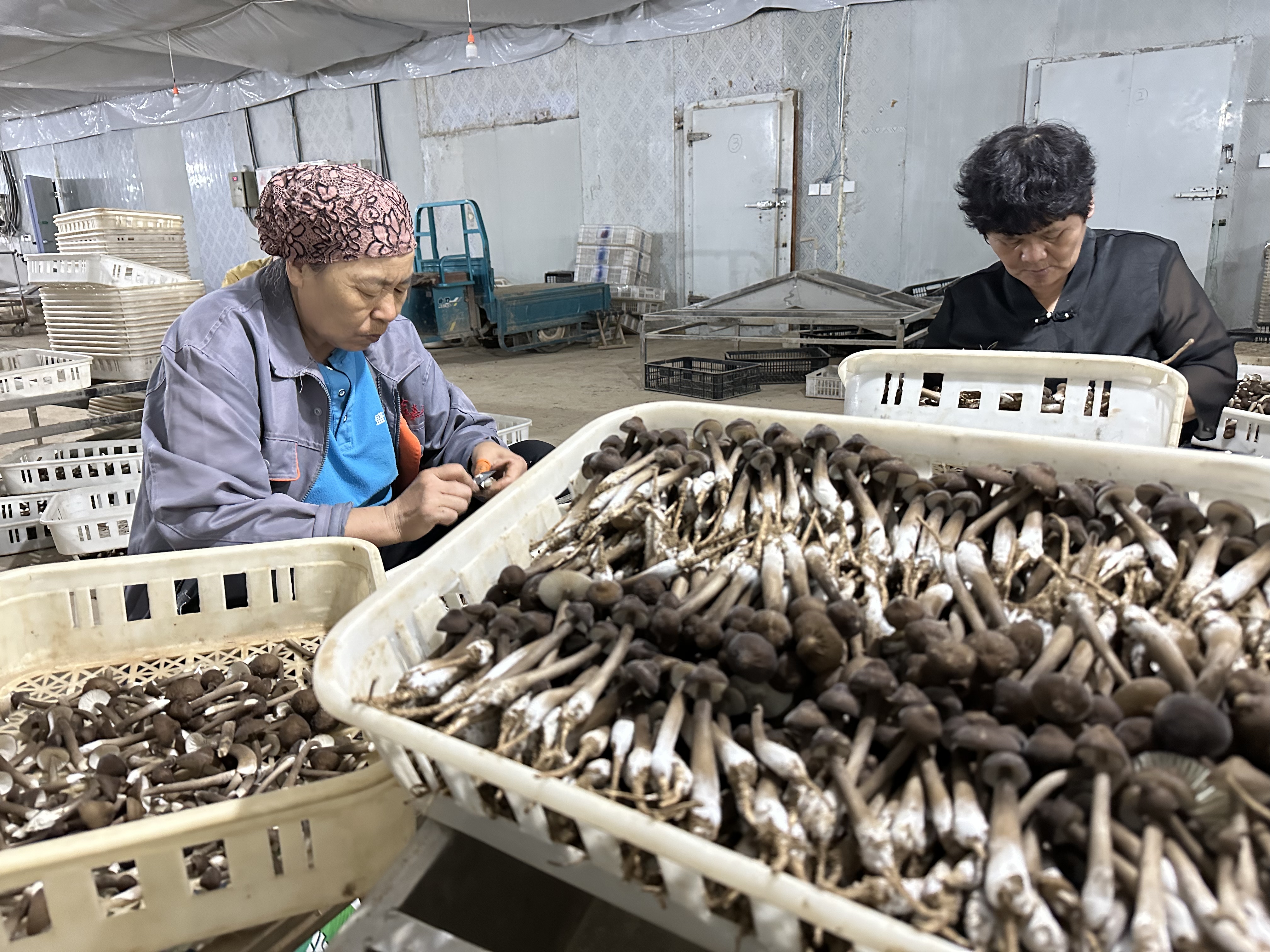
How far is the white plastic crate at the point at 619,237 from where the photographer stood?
29.1ft

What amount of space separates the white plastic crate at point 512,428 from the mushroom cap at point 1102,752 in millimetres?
2706

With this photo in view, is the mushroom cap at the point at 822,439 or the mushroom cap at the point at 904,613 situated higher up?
the mushroom cap at the point at 822,439

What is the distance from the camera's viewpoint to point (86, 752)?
1.24m

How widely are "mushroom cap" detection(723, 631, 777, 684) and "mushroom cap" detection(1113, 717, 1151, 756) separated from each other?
1.02 feet

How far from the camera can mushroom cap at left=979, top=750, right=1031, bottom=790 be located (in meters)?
0.70

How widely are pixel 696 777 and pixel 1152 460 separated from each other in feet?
2.79

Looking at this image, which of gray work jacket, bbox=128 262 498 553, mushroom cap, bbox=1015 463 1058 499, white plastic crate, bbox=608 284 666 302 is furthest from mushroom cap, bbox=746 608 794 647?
white plastic crate, bbox=608 284 666 302

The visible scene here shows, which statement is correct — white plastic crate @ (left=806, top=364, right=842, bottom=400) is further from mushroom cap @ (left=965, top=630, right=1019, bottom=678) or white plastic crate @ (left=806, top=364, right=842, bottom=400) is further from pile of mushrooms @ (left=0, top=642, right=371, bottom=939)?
mushroom cap @ (left=965, top=630, right=1019, bottom=678)

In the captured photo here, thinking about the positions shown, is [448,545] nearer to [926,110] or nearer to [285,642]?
[285,642]

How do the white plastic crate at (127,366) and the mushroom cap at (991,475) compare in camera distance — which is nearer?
the mushroom cap at (991,475)

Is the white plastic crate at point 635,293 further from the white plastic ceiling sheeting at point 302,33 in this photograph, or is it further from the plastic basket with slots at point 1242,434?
the plastic basket with slots at point 1242,434

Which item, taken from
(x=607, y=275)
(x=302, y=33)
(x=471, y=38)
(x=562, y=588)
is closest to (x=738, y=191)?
(x=607, y=275)

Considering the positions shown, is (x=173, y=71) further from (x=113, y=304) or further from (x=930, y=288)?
(x=930, y=288)

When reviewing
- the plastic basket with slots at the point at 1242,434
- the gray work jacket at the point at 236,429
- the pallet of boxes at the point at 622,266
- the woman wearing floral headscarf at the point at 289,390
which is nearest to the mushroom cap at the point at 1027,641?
the woman wearing floral headscarf at the point at 289,390
